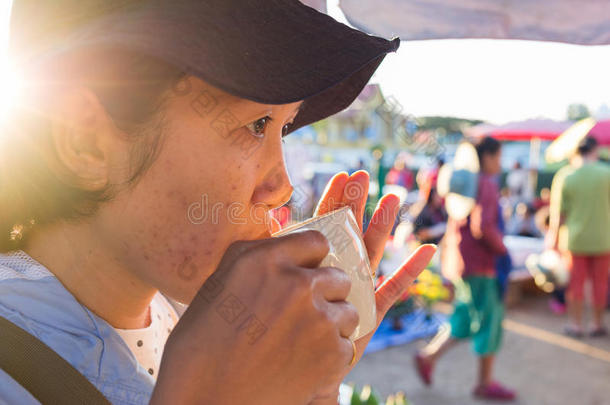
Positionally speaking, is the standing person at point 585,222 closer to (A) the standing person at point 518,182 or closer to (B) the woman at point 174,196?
(B) the woman at point 174,196

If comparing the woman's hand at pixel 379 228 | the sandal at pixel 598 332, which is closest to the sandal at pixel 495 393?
the sandal at pixel 598 332

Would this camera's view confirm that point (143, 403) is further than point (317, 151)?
No

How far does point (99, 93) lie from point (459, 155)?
13.8ft

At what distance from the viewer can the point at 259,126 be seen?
2.74 ft

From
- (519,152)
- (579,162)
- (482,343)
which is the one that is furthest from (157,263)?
(519,152)

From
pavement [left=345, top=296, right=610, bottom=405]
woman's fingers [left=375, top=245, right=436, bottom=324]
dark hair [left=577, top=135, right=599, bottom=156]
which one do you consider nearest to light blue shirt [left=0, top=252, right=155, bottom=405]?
woman's fingers [left=375, top=245, right=436, bottom=324]

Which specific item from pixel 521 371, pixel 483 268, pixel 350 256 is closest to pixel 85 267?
pixel 350 256

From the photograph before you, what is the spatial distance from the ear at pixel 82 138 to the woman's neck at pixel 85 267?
10 cm

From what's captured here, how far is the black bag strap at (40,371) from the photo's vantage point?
658 mm

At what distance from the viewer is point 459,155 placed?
4602mm

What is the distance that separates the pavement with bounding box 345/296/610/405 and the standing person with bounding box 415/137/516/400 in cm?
36

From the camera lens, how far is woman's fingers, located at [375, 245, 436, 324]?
0.98 m

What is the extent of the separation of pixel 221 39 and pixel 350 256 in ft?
1.25

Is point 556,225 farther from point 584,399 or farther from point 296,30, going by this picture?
point 296,30
